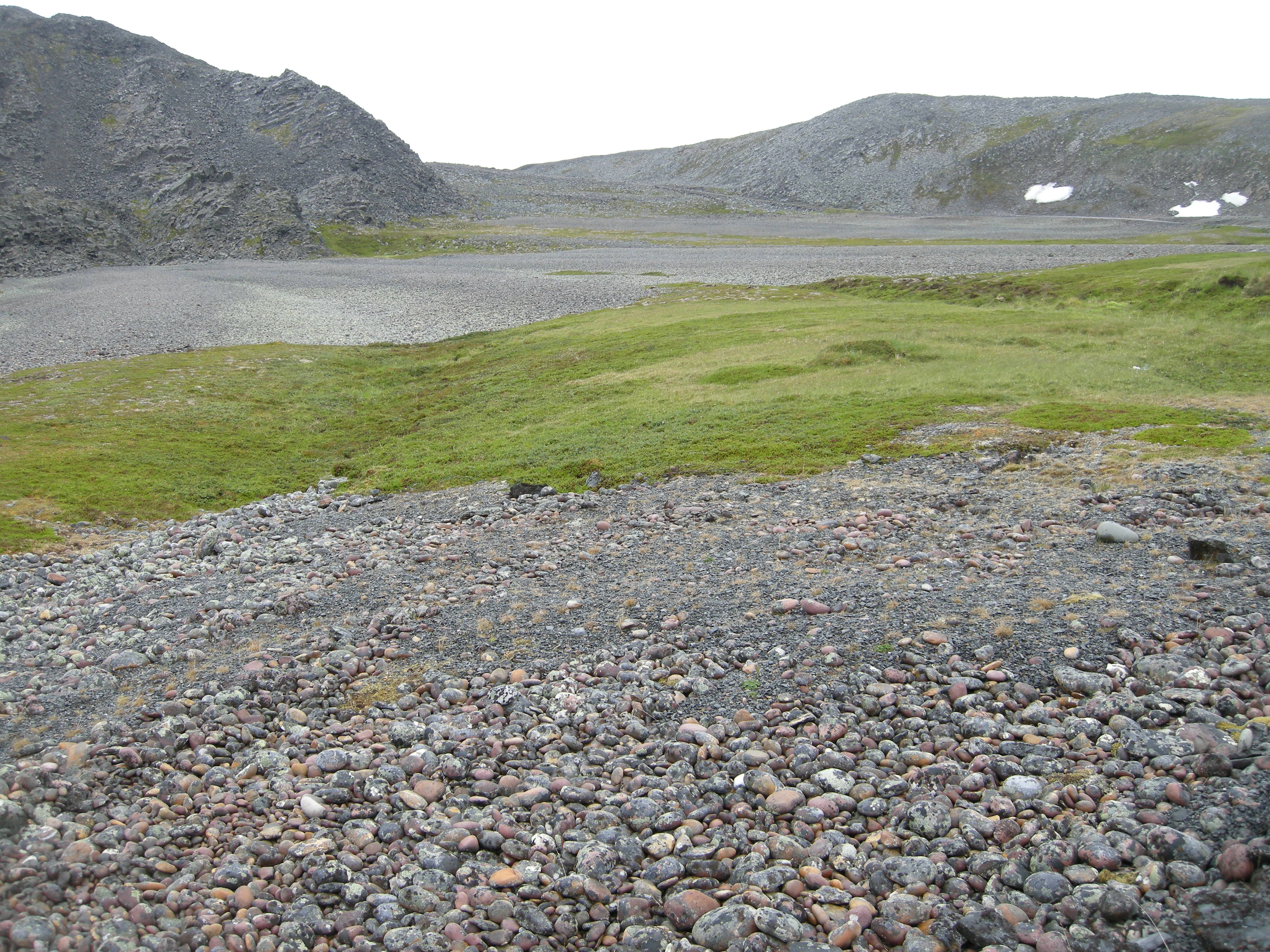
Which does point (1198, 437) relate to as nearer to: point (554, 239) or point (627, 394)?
point (627, 394)

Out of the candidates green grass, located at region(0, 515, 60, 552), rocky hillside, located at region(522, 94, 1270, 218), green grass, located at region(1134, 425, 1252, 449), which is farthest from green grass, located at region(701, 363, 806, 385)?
rocky hillside, located at region(522, 94, 1270, 218)

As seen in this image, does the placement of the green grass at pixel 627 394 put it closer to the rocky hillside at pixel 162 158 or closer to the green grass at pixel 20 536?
the green grass at pixel 20 536

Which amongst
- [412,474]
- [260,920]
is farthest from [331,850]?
[412,474]

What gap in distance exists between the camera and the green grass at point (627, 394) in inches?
965

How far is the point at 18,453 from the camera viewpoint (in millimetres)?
27453

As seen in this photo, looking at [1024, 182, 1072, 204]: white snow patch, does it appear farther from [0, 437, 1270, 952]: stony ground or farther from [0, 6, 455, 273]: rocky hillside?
[0, 437, 1270, 952]: stony ground

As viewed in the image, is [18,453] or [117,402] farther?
[117,402]

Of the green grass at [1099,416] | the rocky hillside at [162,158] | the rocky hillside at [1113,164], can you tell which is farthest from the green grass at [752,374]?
the rocky hillside at [1113,164]

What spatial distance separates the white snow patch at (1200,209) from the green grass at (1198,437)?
143 metres

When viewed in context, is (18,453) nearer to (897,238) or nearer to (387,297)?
(387,297)

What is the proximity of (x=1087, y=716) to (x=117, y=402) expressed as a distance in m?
40.1

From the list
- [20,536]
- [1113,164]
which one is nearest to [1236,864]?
[20,536]

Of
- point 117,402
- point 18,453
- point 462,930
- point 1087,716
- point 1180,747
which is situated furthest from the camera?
point 117,402

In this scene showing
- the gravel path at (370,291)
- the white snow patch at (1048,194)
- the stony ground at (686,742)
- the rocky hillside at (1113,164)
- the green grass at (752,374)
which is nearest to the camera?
the stony ground at (686,742)
